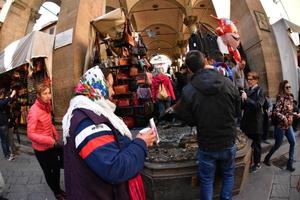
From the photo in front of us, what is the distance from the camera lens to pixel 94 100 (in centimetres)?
177

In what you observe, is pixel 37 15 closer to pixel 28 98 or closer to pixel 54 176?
pixel 28 98

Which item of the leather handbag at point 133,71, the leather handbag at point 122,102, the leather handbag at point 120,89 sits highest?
the leather handbag at point 133,71

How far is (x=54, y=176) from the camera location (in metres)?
3.81

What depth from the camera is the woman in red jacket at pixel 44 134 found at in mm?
3518

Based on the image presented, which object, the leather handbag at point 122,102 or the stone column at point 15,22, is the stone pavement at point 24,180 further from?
the stone column at point 15,22

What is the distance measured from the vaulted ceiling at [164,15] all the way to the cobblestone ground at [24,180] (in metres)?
10.8

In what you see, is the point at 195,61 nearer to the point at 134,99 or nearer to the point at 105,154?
the point at 105,154

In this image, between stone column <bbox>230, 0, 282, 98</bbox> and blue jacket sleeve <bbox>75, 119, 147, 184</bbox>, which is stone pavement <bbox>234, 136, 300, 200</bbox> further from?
stone column <bbox>230, 0, 282, 98</bbox>

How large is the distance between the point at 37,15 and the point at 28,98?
17.5ft

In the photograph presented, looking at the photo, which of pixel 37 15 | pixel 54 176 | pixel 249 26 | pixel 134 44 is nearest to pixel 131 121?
pixel 134 44

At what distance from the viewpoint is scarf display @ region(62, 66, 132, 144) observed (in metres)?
1.72

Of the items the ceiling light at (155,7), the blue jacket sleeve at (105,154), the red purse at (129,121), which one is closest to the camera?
the blue jacket sleeve at (105,154)

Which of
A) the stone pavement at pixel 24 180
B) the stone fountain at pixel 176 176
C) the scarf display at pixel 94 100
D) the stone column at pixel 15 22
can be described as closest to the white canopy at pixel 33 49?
the stone pavement at pixel 24 180

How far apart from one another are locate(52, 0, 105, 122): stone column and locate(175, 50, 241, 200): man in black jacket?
527cm
